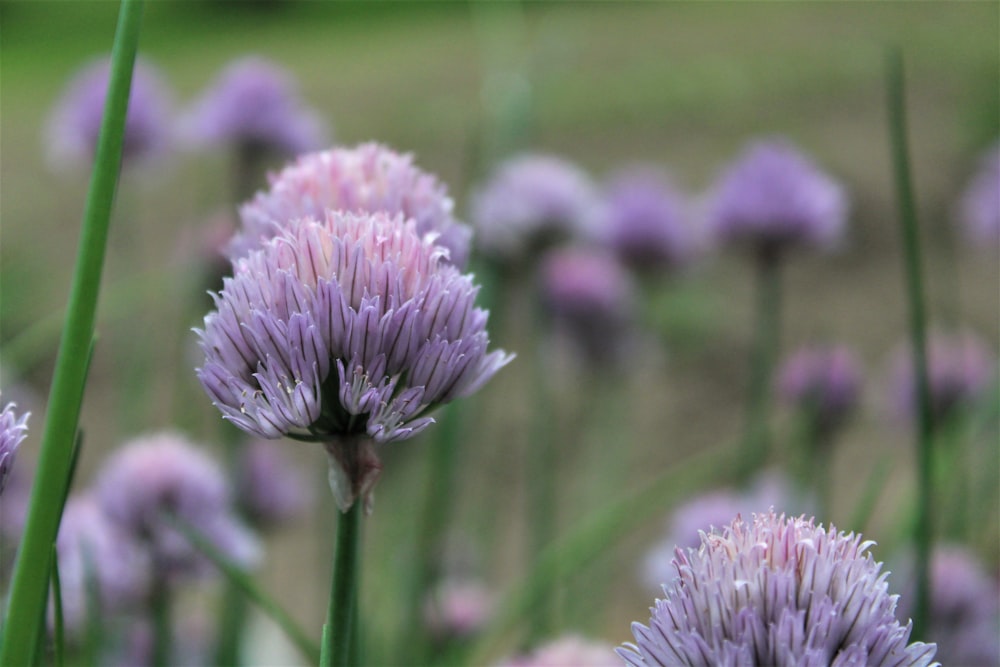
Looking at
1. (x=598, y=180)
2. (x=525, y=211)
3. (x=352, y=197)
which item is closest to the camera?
(x=352, y=197)

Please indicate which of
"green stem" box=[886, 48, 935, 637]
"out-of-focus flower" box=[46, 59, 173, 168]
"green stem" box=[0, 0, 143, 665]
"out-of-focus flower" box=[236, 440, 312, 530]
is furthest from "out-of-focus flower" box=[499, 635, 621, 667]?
"out-of-focus flower" box=[46, 59, 173, 168]

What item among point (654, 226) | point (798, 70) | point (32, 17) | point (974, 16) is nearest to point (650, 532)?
point (654, 226)

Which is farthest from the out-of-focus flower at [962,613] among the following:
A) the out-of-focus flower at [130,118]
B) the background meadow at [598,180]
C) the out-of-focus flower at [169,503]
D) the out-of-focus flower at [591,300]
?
the out-of-focus flower at [130,118]

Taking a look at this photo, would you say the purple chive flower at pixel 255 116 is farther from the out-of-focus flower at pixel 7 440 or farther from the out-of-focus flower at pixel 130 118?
the out-of-focus flower at pixel 7 440

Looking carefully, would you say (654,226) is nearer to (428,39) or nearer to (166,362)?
(166,362)

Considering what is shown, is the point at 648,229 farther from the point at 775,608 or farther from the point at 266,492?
the point at 775,608

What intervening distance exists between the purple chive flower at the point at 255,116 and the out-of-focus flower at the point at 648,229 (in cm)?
32

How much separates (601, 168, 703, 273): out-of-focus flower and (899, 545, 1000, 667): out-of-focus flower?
50 cm

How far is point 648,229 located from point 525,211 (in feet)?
0.67

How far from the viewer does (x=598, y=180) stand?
2260 millimetres

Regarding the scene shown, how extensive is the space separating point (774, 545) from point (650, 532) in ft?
4.88

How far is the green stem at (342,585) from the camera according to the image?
259 millimetres

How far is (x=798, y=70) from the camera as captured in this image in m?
3.02

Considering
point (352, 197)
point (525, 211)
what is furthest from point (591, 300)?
point (352, 197)
